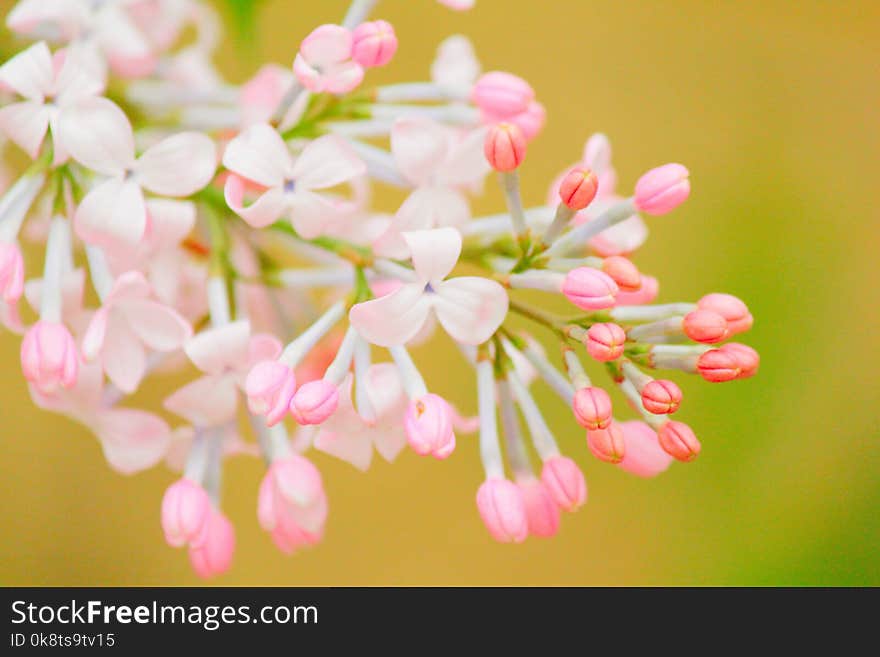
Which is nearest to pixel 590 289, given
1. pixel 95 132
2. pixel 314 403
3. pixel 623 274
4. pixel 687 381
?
pixel 623 274

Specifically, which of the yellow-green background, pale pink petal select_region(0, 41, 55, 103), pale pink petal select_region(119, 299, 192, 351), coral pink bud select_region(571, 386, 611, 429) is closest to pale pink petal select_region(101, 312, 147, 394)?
pale pink petal select_region(119, 299, 192, 351)

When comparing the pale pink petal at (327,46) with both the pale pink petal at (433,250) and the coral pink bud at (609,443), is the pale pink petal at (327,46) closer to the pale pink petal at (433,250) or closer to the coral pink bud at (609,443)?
the pale pink petal at (433,250)

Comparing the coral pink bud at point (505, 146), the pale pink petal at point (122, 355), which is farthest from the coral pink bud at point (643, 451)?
the pale pink petal at point (122, 355)

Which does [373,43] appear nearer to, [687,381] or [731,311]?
[731,311]

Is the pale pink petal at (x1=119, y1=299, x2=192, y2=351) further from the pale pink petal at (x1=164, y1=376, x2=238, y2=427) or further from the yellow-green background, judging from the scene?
the yellow-green background
